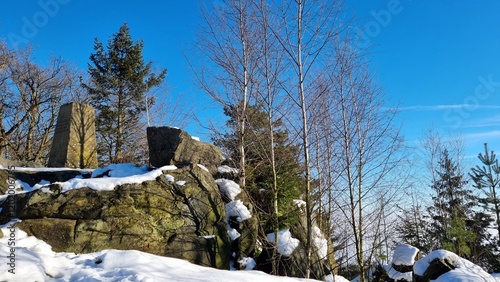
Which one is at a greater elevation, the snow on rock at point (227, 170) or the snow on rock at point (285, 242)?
the snow on rock at point (227, 170)

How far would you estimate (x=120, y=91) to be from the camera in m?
18.3

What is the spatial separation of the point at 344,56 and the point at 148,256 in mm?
6599

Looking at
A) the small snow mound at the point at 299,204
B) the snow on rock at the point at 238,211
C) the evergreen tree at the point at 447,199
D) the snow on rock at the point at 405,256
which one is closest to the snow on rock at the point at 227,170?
the snow on rock at the point at 238,211

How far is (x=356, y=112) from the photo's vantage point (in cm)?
909

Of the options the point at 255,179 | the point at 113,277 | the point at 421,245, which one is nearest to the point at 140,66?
the point at 255,179

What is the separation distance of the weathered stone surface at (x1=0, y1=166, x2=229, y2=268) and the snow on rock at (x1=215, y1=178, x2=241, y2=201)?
2.24ft

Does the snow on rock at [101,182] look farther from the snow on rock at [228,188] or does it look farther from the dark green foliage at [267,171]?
the dark green foliage at [267,171]

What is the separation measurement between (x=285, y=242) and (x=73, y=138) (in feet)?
26.2

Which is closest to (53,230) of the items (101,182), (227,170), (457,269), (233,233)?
(101,182)

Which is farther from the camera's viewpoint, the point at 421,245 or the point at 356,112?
the point at 421,245

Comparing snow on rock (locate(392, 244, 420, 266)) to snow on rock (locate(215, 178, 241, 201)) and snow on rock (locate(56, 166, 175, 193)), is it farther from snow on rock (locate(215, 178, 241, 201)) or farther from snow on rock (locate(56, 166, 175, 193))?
snow on rock (locate(56, 166, 175, 193))

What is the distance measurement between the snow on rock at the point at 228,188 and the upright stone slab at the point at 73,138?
537 centimetres

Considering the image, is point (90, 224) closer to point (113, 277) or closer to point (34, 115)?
point (113, 277)

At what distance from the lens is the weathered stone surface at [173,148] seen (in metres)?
8.49
